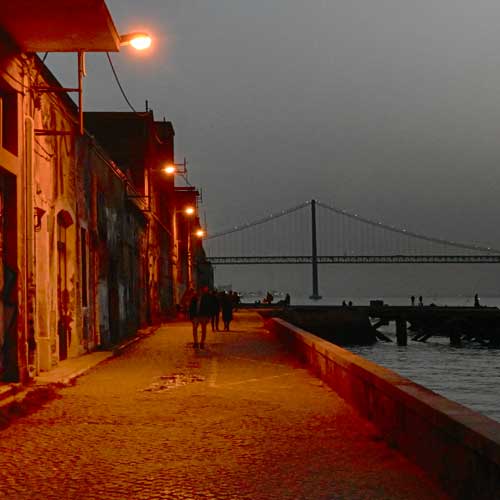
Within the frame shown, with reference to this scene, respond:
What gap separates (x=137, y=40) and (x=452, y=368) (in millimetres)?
28511

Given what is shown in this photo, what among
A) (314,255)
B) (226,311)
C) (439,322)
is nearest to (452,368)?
(226,311)

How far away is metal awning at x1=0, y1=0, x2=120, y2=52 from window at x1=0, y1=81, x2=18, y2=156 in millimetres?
800

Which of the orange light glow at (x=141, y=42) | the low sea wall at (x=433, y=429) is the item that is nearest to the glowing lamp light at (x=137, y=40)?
the orange light glow at (x=141, y=42)

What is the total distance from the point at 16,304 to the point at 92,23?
13.7ft

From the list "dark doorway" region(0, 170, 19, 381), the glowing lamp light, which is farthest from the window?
the glowing lamp light

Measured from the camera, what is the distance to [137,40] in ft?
39.5

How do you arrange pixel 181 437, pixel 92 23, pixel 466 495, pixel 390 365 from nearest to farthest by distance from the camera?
pixel 466 495 < pixel 181 437 < pixel 92 23 < pixel 390 365

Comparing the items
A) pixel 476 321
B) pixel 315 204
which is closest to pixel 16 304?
pixel 476 321

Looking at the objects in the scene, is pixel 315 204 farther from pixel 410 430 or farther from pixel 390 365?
pixel 410 430

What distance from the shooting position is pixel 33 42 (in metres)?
11.9

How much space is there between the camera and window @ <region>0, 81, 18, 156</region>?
11.8m

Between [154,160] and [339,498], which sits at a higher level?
[154,160]

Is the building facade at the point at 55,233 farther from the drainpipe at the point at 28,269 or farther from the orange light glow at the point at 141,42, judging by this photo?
the orange light glow at the point at 141,42

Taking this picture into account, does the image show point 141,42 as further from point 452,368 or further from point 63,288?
point 452,368
